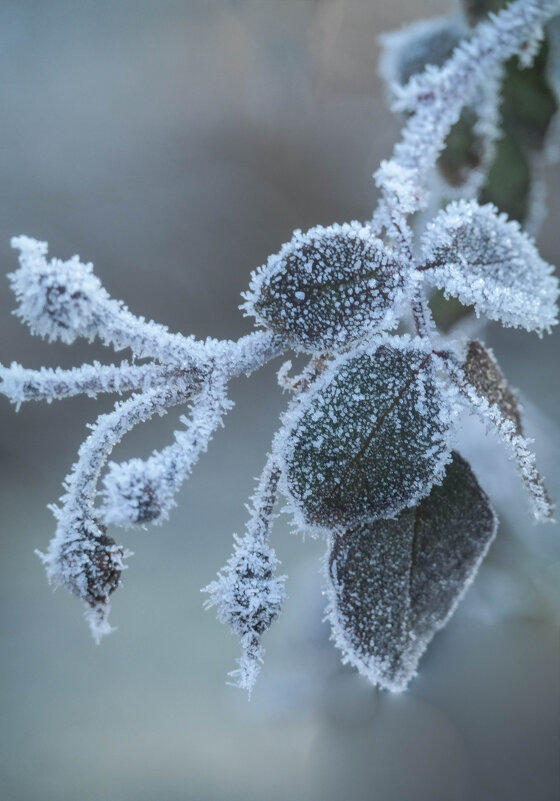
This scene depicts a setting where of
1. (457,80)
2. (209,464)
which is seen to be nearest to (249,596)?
(457,80)

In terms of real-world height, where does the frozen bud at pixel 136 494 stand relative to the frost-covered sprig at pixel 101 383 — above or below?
below

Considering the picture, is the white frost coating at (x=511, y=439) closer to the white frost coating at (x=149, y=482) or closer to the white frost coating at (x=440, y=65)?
the white frost coating at (x=149, y=482)

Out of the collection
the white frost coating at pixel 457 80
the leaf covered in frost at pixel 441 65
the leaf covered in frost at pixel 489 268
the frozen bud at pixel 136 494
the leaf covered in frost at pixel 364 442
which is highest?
the leaf covered in frost at pixel 441 65

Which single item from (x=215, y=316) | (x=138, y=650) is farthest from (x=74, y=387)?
(x=215, y=316)

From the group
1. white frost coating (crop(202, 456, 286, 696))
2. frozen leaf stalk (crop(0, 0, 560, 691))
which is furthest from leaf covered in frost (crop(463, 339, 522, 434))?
white frost coating (crop(202, 456, 286, 696))

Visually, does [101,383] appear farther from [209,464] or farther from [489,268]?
[209,464]

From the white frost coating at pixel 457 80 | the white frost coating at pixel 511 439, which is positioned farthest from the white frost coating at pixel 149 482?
the white frost coating at pixel 457 80
